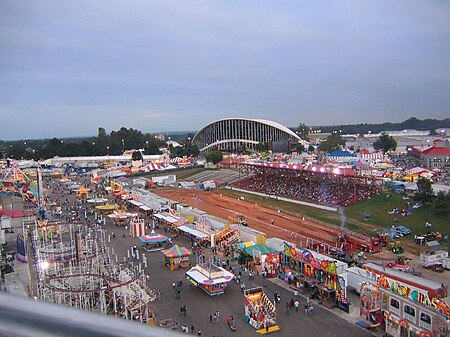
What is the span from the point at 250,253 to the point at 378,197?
46.2 ft

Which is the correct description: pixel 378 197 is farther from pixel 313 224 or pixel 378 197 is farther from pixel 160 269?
pixel 160 269

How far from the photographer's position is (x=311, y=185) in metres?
35.2

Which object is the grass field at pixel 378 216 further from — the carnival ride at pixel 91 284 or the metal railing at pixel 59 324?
the metal railing at pixel 59 324

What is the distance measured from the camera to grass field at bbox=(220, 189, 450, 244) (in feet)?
76.0

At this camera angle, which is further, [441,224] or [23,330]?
[441,224]

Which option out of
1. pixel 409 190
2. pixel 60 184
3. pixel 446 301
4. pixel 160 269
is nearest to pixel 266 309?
pixel 446 301

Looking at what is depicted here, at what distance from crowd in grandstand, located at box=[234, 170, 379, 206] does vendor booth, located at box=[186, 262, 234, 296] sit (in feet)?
52.2

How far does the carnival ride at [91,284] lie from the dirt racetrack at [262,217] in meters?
9.25

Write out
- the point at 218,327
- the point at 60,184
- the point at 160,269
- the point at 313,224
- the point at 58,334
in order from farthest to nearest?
1. the point at 60,184
2. the point at 313,224
3. the point at 160,269
4. the point at 218,327
5. the point at 58,334

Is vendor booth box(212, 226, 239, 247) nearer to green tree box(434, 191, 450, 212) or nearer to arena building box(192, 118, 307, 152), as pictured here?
green tree box(434, 191, 450, 212)

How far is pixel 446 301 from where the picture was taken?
11.2 m

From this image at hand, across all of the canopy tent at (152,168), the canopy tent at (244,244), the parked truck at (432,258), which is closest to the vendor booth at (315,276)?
the canopy tent at (244,244)

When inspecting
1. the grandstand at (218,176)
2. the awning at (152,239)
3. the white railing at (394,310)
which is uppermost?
the white railing at (394,310)

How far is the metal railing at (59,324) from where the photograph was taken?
699 mm
